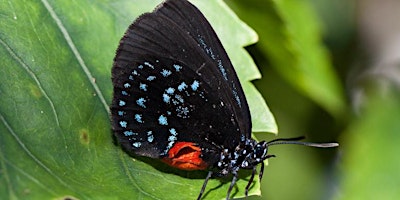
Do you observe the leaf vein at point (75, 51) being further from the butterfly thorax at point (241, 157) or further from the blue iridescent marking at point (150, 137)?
the butterfly thorax at point (241, 157)

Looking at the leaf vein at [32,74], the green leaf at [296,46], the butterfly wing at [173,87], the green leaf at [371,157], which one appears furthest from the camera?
the green leaf at [371,157]

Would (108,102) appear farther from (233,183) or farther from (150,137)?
(233,183)

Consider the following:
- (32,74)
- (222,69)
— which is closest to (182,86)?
(222,69)

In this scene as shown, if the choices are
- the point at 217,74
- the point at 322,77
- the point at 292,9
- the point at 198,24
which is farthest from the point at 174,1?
the point at 322,77

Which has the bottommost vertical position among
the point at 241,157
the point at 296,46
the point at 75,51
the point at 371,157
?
the point at 371,157

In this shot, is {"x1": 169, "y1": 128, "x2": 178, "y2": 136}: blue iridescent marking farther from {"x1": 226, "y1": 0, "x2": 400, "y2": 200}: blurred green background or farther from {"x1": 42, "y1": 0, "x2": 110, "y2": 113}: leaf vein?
{"x1": 226, "y1": 0, "x2": 400, "y2": 200}: blurred green background

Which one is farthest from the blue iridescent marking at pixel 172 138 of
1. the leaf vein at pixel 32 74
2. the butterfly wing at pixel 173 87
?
the leaf vein at pixel 32 74

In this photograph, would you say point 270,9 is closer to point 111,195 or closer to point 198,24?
point 198,24

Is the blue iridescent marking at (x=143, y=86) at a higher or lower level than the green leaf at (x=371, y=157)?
higher

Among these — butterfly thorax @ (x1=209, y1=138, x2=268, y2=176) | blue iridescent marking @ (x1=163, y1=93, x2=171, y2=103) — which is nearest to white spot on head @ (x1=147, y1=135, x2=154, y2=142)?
blue iridescent marking @ (x1=163, y1=93, x2=171, y2=103)
